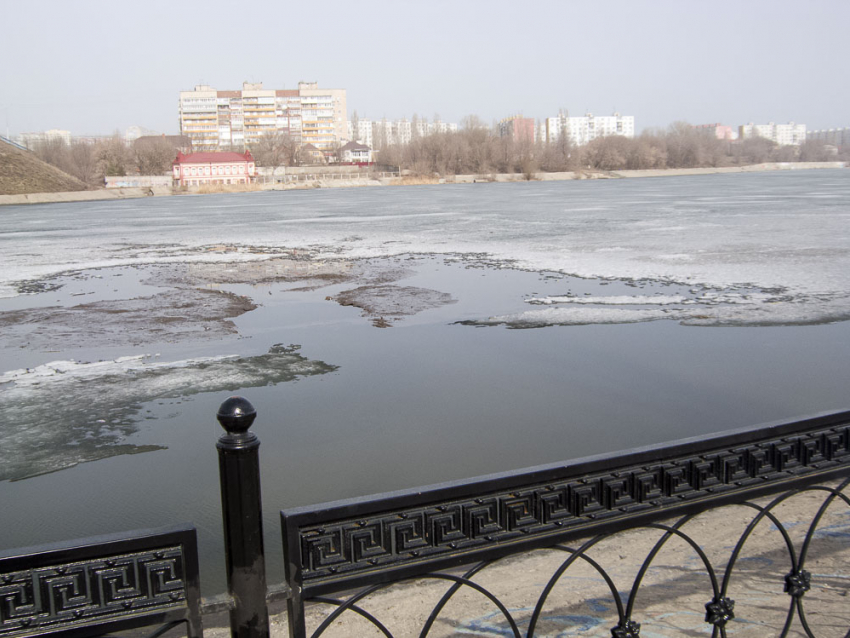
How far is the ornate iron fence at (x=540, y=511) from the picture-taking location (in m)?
1.60

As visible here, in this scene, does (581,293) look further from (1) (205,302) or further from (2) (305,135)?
(2) (305,135)

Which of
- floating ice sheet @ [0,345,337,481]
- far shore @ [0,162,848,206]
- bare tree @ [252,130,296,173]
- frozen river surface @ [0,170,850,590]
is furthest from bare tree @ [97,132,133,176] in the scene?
floating ice sheet @ [0,345,337,481]

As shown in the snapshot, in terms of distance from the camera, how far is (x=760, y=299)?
10.1m

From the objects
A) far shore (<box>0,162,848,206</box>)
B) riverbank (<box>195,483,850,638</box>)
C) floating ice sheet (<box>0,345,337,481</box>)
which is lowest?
riverbank (<box>195,483,850,638</box>)

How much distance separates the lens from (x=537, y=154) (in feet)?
323

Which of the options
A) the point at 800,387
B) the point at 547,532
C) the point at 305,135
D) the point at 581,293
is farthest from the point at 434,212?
the point at 305,135

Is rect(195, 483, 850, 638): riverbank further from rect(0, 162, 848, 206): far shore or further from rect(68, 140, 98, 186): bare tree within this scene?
rect(68, 140, 98, 186): bare tree

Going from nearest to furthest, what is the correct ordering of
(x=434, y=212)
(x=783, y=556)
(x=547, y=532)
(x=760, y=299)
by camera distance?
(x=547, y=532)
(x=783, y=556)
(x=760, y=299)
(x=434, y=212)

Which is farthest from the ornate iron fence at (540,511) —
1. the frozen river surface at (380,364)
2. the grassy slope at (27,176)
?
the grassy slope at (27,176)

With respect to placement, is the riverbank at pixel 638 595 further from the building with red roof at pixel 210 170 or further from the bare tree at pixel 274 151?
the bare tree at pixel 274 151

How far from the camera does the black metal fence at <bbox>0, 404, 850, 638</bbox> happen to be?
1439 mm

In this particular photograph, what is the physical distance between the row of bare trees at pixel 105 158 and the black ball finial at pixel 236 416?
9437 centimetres

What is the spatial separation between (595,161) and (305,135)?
5109cm

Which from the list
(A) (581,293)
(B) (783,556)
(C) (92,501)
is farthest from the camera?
(A) (581,293)
